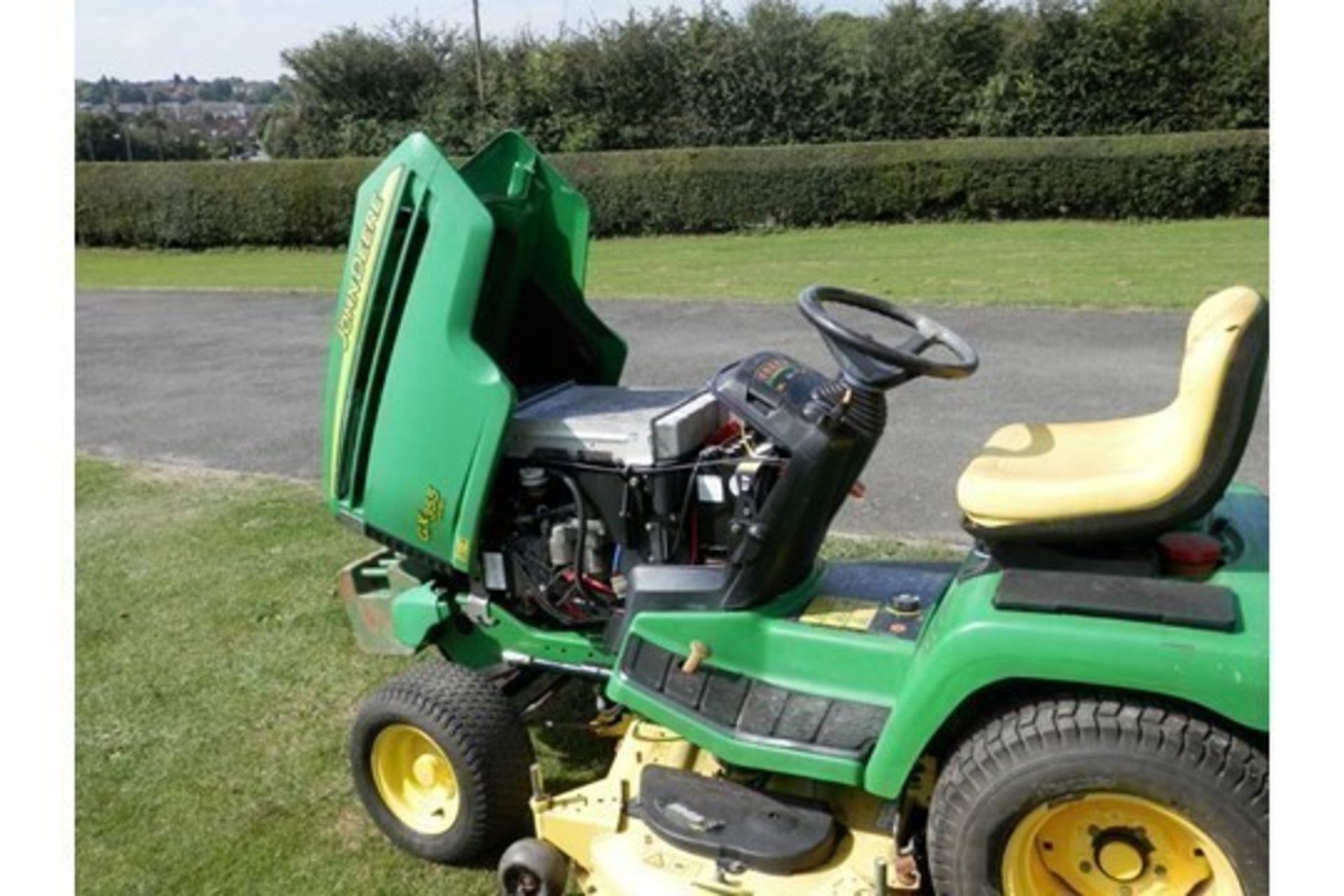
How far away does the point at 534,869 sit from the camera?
283 cm

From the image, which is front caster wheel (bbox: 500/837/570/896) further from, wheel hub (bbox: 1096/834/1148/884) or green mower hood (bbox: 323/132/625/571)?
wheel hub (bbox: 1096/834/1148/884)

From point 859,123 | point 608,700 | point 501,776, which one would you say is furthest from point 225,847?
point 859,123

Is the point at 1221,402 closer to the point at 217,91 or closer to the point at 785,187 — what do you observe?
the point at 785,187

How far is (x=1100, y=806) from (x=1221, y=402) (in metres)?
0.76

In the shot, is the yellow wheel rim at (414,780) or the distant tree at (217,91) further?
the distant tree at (217,91)

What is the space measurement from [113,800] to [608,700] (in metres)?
1.49

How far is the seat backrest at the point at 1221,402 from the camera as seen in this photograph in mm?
2217

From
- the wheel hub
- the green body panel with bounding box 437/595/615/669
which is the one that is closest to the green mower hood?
the green body panel with bounding box 437/595/615/669

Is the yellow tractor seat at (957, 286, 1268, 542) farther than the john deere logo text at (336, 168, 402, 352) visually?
No

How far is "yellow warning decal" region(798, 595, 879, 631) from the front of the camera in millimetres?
2775

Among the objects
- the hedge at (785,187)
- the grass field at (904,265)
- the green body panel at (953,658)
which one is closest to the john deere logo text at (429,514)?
the green body panel at (953,658)

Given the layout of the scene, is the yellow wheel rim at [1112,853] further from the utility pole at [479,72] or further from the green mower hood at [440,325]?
the utility pole at [479,72]

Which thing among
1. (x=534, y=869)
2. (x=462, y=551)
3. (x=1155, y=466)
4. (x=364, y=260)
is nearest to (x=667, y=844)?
(x=534, y=869)

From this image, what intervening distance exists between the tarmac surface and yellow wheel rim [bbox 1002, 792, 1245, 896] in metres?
2.80
